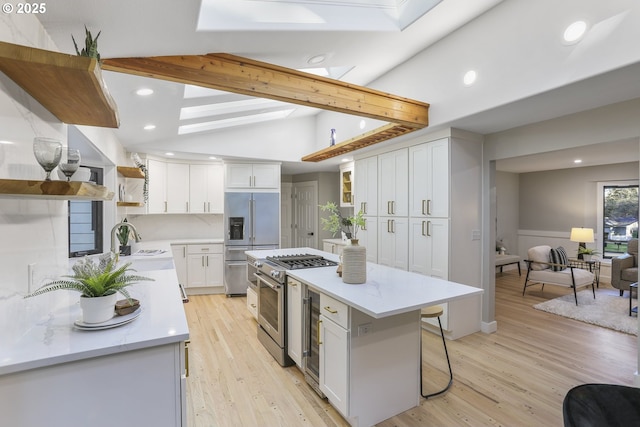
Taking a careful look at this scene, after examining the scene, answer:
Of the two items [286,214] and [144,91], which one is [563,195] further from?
[144,91]

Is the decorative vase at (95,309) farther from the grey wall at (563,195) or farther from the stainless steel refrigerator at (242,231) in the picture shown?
the grey wall at (563,195)

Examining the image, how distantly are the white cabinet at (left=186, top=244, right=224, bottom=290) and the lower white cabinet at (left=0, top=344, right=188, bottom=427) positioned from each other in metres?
4.26

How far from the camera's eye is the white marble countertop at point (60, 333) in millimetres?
1106

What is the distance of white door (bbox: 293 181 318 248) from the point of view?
699 cm

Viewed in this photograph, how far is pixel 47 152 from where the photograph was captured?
1.14 meters

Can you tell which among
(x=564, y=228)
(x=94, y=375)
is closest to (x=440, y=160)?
(x=94, y=375)

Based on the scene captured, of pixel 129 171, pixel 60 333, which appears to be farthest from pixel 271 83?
pixel 129 171

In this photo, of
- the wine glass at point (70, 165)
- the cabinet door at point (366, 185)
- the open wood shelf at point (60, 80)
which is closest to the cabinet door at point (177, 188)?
the cabinet door at point (366, 185)

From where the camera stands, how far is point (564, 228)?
7.00 meters

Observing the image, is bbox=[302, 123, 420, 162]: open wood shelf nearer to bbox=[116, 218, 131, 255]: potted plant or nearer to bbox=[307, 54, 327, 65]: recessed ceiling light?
bbox=[307, 54, 327, 65]: recessed ceiling light

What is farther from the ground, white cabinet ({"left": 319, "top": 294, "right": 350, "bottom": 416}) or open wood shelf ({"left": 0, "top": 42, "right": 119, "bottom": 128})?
open wood shelf ({"left": 0, "top": 42, "right": 119, "bottom": 128})

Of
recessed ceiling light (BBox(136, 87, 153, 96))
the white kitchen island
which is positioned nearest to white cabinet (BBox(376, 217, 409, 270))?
the white kitchen island

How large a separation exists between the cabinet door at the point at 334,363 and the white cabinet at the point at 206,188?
3.95m

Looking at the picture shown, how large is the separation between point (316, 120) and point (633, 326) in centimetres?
529
